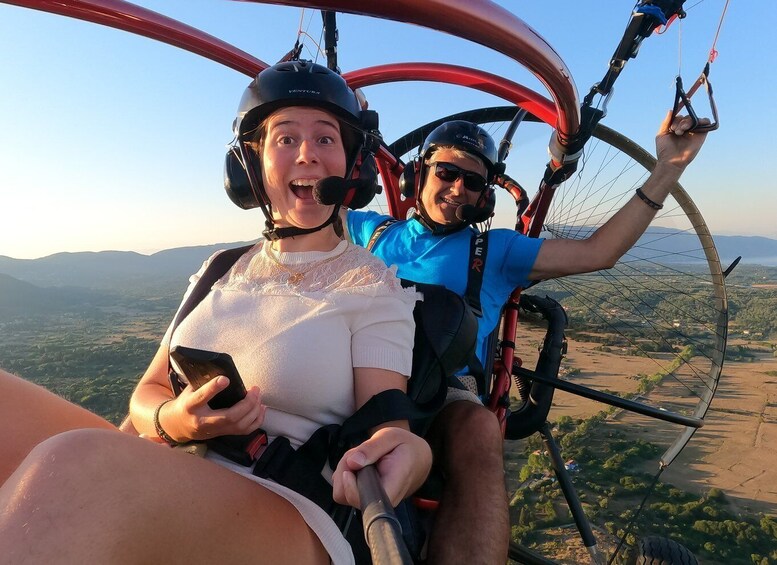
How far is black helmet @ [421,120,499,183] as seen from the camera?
9.39 ft

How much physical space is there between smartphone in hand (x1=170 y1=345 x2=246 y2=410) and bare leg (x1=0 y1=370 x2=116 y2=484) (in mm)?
596

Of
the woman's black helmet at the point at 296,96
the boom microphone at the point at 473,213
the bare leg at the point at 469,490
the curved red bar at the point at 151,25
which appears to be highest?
the curved red bar at the point at 151,25

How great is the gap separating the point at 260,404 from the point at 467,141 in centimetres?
221

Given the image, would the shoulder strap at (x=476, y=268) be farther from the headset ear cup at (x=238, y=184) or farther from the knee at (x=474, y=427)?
the headset ear cup at (x=238, y=184)

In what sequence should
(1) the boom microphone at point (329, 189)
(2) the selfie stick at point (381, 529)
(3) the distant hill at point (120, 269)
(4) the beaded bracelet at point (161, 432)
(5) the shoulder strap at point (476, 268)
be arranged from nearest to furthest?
(2) the selfie stick at point (381, 529) → (4) the beaded bracelet at point (161, 432) → (1) the boom microphone at point (329, 189) → (5) the shoulder strap at point (476, 268) → (3) the distant hill at point (120, 269)

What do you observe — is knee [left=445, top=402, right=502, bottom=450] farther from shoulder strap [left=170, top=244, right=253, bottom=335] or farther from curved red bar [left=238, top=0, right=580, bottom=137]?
curved red bar [left=238, top=0, right=580, bottom=137]

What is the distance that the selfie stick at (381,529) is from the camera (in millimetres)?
624

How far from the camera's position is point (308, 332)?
51.2 inches

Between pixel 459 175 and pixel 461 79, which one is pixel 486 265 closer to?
pixel 459 175

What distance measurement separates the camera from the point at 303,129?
1.58m

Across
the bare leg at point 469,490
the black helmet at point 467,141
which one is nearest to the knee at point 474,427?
the bare leg at point 469,490

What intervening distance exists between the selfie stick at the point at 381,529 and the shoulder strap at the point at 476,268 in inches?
72.0

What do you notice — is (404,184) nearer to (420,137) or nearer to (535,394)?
(420,137)

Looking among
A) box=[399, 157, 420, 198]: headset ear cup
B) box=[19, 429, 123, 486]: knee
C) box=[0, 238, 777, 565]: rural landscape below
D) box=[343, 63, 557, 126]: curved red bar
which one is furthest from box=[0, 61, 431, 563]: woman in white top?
box=[0, 238, 777, 565]: rural landscape below
